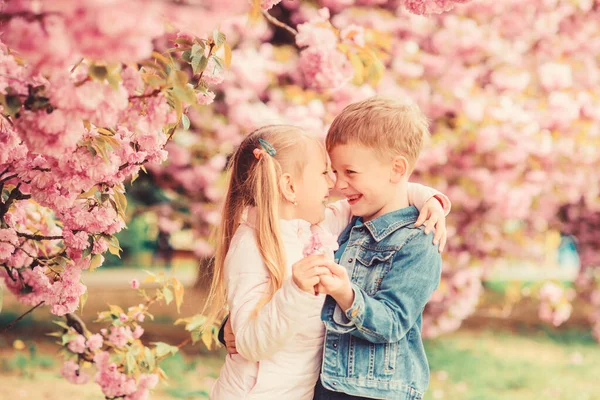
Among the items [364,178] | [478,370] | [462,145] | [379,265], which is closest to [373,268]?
[379,265]

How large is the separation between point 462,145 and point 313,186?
4.48 meters

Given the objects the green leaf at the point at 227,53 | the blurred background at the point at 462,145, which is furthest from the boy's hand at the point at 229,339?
the blurred background at the point at 462,145

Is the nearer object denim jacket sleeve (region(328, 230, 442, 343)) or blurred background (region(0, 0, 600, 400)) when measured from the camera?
denim jacket sleeve (region(328, 230, 442, 343))

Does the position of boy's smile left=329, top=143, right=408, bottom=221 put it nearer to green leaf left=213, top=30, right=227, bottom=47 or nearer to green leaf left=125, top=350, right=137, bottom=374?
green leaf left=213, top=30, right=227, bottom=47

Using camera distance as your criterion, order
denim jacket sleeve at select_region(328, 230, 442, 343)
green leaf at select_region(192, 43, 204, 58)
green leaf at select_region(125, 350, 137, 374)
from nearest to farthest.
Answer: denim jacket sleeve at select_region(328, 230, 442, 343)
green leaf at select_region(192, 43, 204, 58)
green leaf at select_region(125, 350, 137, 374)

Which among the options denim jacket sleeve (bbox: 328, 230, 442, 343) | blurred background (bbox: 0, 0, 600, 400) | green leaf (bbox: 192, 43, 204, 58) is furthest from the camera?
blurred background (bbox: 0, 0, 600, 400)

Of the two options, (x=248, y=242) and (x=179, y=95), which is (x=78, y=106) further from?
(x=248, y=242)

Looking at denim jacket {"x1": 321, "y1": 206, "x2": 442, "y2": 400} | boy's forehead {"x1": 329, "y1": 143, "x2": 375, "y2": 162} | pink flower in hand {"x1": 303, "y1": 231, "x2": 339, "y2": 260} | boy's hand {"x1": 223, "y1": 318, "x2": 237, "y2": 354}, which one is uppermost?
boy's forehead {"x1": 329, "y1": 143, "x2": 375, "y2": 162}

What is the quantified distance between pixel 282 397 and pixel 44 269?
3.62 feet

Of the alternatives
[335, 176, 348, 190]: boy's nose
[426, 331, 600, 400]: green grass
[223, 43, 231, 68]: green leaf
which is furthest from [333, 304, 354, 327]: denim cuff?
[426, 331, 600, 400]: green grass

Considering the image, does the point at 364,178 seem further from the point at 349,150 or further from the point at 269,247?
the point at 269,247

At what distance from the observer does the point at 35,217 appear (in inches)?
125

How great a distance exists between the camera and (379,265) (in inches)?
93.2

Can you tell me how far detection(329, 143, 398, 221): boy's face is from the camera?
2.40 meters
